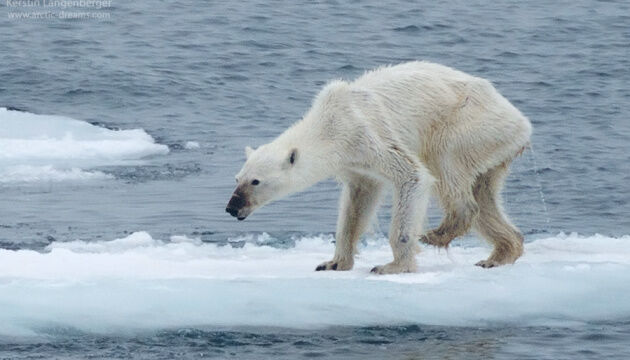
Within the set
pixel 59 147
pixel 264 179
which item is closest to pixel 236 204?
pixel 264 179

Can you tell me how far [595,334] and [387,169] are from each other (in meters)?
1.92

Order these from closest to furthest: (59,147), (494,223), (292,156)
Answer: (292,156) → (494,223) → (59,147)

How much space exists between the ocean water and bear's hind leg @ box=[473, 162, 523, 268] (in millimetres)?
182

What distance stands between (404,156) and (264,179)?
1075mm

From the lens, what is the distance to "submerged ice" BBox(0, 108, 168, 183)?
53.0 ft

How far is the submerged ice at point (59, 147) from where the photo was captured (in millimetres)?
16141

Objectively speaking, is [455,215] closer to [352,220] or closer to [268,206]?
[352,220]

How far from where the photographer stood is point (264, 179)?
963 cm

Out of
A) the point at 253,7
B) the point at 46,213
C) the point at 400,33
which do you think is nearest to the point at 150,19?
the point at 253,7

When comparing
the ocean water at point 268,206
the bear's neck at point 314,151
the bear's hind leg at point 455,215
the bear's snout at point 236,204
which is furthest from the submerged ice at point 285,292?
the bear's neck at point 314,151

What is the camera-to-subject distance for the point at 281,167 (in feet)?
31.8

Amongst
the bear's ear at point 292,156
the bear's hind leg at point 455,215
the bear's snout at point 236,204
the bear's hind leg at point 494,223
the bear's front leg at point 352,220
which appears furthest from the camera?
the bear's hind leg at point 494,223

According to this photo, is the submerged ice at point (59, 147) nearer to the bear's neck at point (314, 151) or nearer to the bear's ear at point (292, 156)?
the bear's neck at point (314, 151)

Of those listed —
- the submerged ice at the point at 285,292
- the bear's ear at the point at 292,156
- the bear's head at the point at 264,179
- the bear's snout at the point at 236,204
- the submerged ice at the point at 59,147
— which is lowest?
the submerged ice at the point at 285,292
